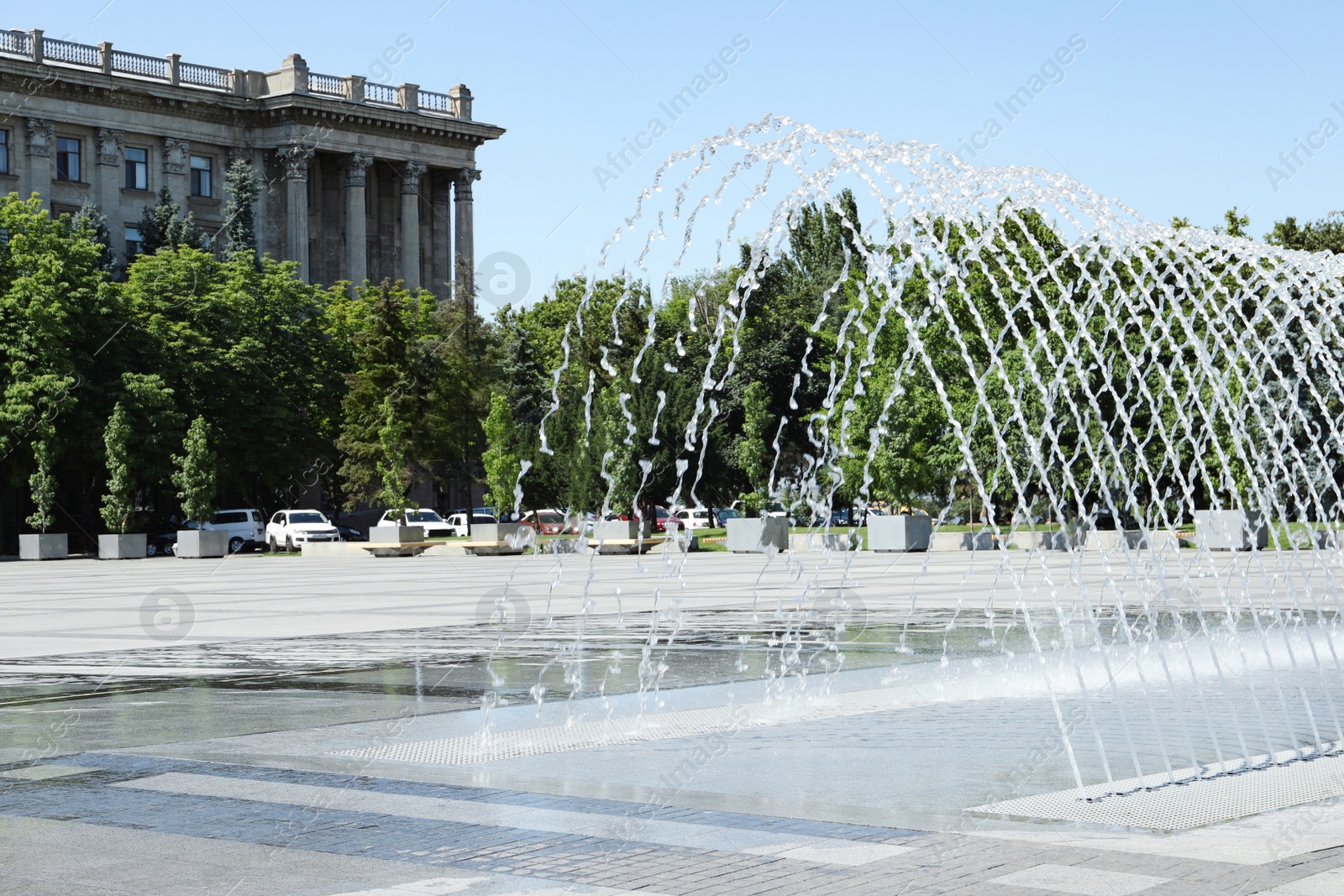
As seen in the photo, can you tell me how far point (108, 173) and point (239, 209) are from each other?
809 cm

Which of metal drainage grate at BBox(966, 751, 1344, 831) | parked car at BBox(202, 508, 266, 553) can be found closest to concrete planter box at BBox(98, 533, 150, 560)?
parked car at BBox(202, 508, 266, 553)

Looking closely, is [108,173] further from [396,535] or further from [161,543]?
[396,535]

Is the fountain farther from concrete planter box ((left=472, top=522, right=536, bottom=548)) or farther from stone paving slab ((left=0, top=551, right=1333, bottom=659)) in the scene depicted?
concrete planter box ((left=472, top=522, right=536, bottom=548))

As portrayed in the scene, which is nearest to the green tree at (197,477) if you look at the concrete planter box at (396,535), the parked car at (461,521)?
the concrete planter box at (396,535)

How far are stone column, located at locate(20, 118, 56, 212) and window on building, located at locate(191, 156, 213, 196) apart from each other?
8.10 m

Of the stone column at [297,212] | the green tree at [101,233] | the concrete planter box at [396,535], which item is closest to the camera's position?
the concrete planter box at [396,535]

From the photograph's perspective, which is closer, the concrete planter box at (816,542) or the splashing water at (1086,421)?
the splashing water at (1086,421)

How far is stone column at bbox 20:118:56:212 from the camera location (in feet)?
251

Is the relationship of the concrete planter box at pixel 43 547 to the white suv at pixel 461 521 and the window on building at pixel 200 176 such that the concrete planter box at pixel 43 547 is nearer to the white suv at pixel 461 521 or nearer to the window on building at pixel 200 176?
the white suv at pixel 461 521

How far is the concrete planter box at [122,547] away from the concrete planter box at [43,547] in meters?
0.33

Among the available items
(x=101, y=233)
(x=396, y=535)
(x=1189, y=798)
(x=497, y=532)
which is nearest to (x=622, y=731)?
(x=1189, y=798)

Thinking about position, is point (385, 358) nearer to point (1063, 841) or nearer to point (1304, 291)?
point (1304, 291)

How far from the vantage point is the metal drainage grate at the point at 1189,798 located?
6.96 m

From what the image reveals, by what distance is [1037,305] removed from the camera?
1923 inches
